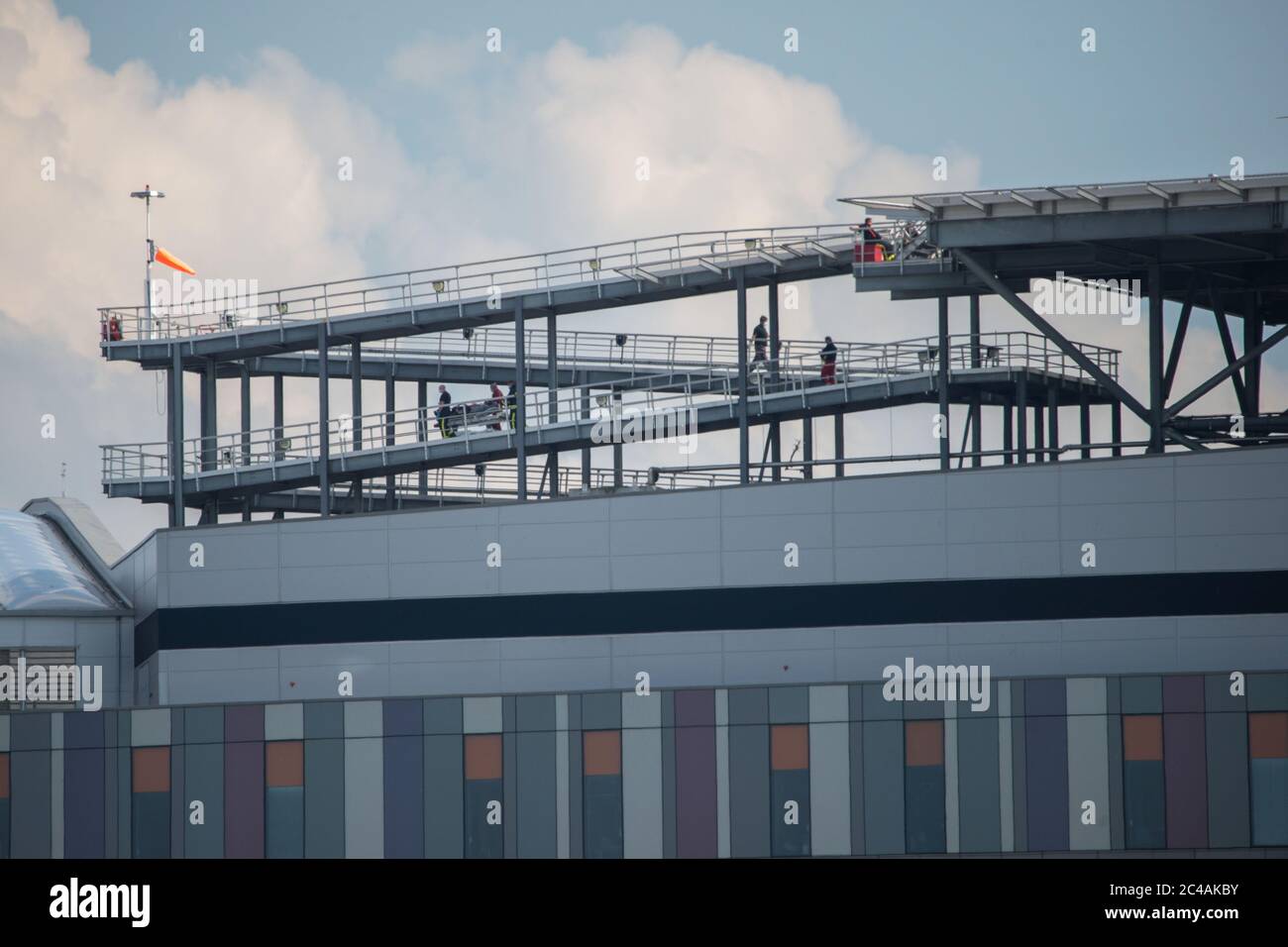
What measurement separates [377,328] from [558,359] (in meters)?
8.87

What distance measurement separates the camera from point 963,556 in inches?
1478

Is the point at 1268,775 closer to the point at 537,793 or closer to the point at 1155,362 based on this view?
the point at 1155,362

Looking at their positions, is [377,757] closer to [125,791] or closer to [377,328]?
[125,791]

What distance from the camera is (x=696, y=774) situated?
33.7 meters

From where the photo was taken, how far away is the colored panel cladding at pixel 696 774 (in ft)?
109

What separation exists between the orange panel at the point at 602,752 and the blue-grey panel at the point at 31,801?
958 centimetres

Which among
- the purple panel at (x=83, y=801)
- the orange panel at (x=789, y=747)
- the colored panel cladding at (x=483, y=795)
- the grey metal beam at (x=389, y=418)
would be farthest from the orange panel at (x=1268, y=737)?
the grey metal beam at (x=389, y=418)

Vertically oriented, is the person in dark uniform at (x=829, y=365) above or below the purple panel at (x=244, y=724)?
above

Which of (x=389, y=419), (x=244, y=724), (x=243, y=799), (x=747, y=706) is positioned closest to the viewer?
(x=243, y=799)

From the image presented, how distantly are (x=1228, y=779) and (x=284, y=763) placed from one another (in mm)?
17014

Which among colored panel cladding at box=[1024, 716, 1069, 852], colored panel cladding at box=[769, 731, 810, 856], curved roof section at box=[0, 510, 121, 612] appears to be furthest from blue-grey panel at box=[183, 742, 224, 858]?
colored panel cladding at box=[1024, 716, 1069, 852]

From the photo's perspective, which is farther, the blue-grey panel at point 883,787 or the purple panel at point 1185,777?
the blue-grey panel at point 883,787

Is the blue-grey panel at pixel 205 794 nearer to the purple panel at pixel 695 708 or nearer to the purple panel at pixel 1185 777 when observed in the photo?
the purple panel at pixel 695 708

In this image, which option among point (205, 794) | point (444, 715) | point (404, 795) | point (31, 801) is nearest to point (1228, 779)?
point (444, 715)
